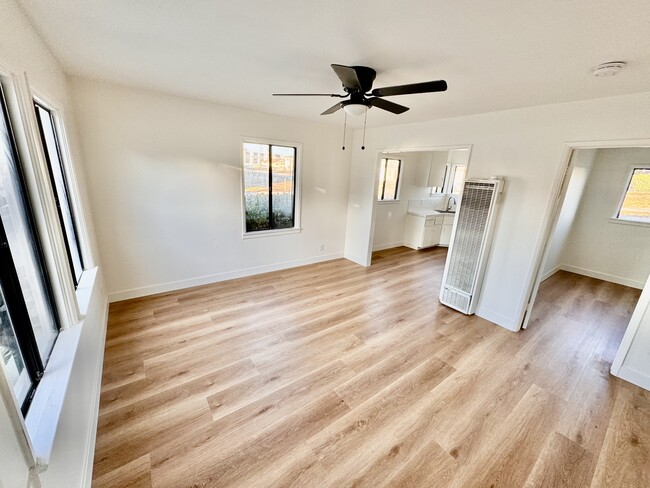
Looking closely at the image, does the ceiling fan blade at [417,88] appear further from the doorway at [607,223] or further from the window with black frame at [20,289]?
the doorway at [607,223]

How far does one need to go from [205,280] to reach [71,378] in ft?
8.31

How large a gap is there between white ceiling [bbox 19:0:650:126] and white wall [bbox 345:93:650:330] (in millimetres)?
212

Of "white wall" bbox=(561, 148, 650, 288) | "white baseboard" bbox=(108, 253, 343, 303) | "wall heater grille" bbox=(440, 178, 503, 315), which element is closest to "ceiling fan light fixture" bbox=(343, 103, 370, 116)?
"wall heater grille" bbox=(440, 178, 503, 315)

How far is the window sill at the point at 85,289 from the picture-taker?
6.32ft

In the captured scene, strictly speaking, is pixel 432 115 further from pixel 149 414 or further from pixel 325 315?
pixel 149 414

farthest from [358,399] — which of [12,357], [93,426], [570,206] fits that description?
[570,206]

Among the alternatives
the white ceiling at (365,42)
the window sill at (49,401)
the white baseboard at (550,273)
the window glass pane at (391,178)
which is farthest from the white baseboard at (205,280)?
the white baseboard at (550,273)

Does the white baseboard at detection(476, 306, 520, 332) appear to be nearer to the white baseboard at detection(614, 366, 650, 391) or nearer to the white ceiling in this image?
the white baseboard at detection(614, 366, 650, 391)

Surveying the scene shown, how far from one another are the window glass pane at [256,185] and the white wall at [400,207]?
2626 millimetres

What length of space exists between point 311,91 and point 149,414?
10.2 ft

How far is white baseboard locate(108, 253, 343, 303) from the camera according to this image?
129 inches

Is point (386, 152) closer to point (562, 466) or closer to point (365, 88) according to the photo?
point (365, 88)

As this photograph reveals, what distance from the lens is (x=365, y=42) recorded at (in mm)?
1643

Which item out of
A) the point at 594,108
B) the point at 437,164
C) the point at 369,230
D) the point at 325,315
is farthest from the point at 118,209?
the point at 437,164
